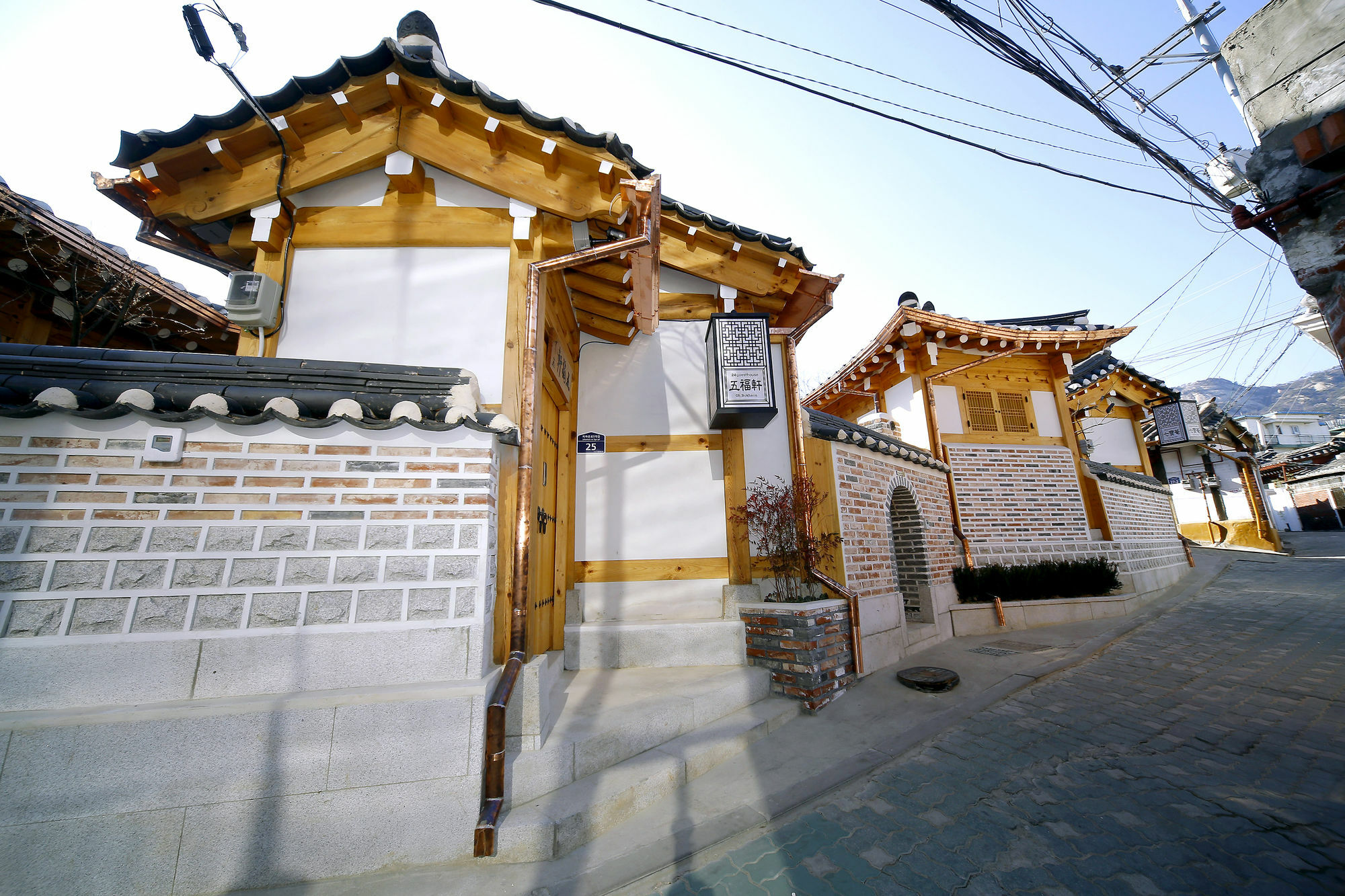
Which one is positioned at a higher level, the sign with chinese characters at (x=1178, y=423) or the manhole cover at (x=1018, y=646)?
the sign with chinese characters at (x=1178, y=423)

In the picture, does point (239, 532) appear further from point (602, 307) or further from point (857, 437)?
point (857, 437)

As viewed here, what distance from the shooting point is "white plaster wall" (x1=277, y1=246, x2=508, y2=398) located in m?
4.05

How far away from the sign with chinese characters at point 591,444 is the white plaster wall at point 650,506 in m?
0.05

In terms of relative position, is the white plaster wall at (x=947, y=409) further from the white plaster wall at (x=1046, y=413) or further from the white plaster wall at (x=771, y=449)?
the white plaster wall at (x=771, y=449)

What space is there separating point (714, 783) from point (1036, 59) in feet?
21.3

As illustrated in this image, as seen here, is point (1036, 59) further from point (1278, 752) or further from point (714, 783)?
point (714, 783)

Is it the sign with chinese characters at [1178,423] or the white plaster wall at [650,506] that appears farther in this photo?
the sign with chinese characters at [1178,423]

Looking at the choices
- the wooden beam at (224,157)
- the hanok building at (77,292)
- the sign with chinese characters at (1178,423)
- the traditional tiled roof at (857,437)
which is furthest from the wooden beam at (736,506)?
the sign with chinese characters at (1178,423)

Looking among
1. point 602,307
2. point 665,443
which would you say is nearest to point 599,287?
point 602,307

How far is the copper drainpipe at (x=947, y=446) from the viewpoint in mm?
8406

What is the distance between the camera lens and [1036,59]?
4535 millimetres

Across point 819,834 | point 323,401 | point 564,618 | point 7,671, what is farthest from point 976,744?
point 7,671

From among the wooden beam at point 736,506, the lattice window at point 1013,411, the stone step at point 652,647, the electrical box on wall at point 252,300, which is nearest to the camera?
the electrical box on wall at point 252,300

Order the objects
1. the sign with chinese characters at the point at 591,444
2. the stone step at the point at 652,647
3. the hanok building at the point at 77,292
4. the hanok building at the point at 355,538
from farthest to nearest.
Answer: the sign with chinese characters at the point at 591,444, the stone step at the point at 652,647, the hanok building at the point at 77,292, the hanok building at the point at 355,538
